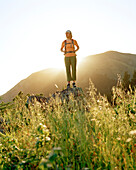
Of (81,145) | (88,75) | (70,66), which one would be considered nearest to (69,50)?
(70,66)

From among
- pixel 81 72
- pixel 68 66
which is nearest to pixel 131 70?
pixel 81 72

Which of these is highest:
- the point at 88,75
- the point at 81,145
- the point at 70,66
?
the point at 70,66

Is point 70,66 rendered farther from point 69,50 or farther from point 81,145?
point 81,145

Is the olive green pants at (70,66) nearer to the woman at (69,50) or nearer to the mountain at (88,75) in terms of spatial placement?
the woman at (69,50)

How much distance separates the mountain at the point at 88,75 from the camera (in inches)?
1203

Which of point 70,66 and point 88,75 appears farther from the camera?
point 88,75

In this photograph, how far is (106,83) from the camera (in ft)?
100

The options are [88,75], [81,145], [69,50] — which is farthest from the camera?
[88,75]

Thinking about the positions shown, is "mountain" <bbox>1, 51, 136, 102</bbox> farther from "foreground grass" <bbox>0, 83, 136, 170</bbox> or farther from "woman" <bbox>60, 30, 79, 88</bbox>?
"foreground grass" <bbox>0, 83, 136, 170</bbox>

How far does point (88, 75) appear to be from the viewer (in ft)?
106

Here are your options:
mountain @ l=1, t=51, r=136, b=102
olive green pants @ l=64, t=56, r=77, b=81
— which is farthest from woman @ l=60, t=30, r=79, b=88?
mountain @ l=1, t=51, r=136, b=102

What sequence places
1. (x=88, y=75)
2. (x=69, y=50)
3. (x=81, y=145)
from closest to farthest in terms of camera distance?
(x=81, y=145)
(x=69, y=50)
(x=88, y=75)

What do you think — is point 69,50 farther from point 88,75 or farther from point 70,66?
point 88,75

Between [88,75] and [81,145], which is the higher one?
[81,145]
